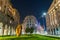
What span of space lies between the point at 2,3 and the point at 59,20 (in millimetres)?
26535

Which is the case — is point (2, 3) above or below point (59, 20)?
above

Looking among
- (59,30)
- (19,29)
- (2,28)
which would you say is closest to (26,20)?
(59,30)

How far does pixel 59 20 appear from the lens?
58.4 meters

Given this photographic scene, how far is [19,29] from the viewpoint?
1038 inches

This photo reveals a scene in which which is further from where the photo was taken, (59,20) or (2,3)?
(59,20)

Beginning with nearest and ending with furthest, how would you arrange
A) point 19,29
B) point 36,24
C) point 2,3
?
point 19,29 → point 2,3 → point 36,24

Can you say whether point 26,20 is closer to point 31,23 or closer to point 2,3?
point 31,23

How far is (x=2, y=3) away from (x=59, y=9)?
25.8 metres

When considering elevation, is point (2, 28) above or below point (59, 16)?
below

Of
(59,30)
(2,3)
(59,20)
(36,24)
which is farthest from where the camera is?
(36,24)

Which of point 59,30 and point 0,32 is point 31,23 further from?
point 0,32

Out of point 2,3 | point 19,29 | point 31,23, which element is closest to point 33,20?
point 31,23

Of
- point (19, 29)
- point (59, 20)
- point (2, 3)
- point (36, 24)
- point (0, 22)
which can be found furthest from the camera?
point (36, 24)

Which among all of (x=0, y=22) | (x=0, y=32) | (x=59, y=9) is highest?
(x=59, y=9)
